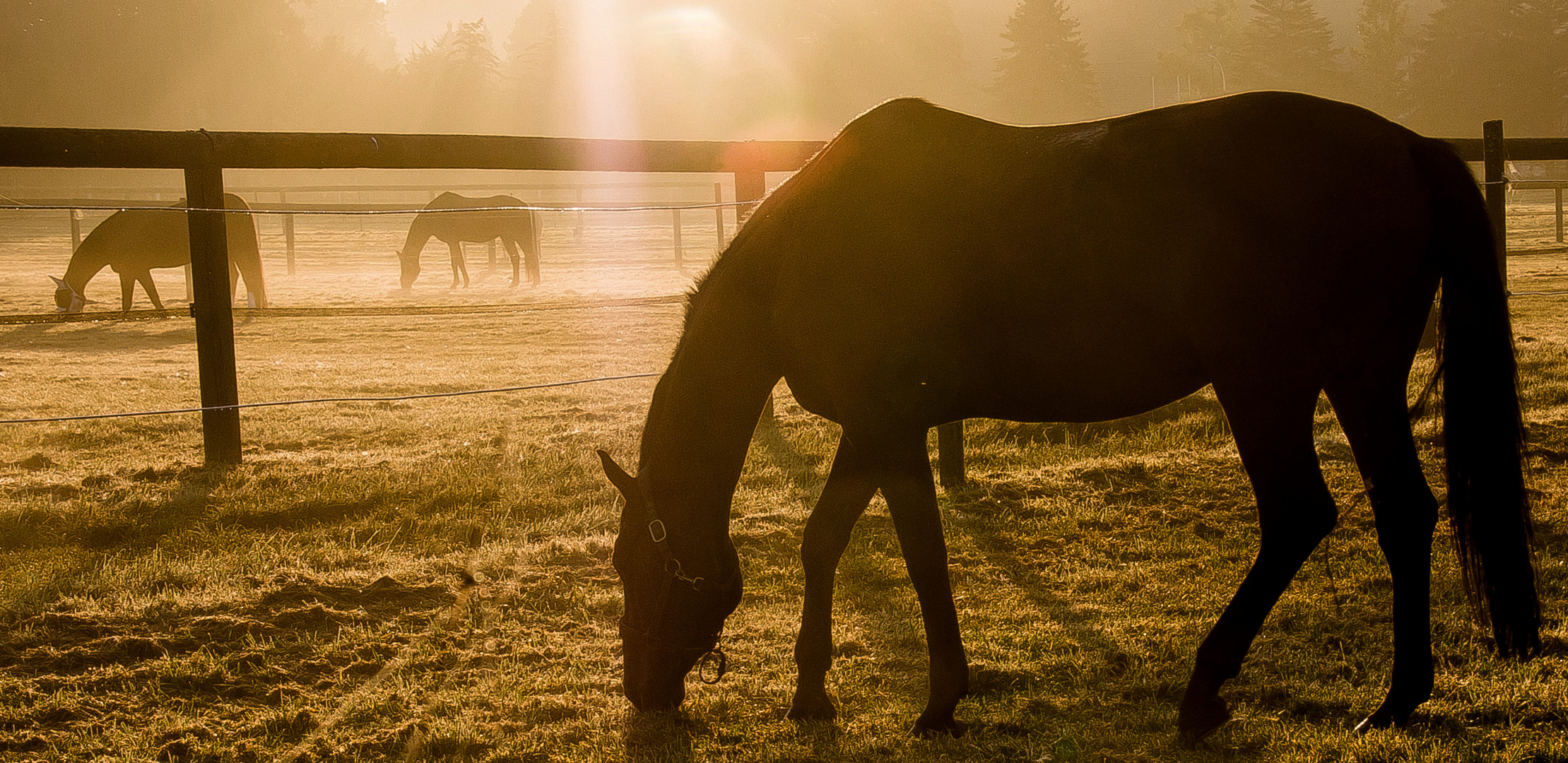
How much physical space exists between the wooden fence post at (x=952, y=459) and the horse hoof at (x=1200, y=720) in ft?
8.51

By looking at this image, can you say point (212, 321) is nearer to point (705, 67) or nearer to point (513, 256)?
point (513, 256)

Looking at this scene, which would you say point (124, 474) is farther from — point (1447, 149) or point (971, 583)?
point (1447, 149)

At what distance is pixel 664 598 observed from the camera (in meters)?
2.94

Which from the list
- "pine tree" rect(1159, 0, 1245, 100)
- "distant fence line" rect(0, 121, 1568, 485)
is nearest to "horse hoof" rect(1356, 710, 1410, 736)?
"distant fence line" rect(0, 121, 1568, 485)

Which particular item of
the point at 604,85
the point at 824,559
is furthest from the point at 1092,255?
the point at 604,85

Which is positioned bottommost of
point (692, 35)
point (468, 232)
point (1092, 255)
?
point (1092, 255)

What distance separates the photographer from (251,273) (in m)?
14.2

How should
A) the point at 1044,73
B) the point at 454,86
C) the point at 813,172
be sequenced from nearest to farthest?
1. the point at 813,172
2. the point at 454,86
3. the point at 1044,73

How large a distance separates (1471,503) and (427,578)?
3.61 meters

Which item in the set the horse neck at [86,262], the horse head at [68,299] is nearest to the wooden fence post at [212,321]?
the horse head at [68,299]

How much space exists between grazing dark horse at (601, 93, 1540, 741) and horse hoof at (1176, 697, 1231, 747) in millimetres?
11

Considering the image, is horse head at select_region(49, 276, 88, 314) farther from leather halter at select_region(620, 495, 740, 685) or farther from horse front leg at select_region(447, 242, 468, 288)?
leather halter at select_region(620, 495, 740, 685)

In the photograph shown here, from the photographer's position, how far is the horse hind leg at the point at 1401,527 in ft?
9.09

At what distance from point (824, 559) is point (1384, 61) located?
80.3 meters
